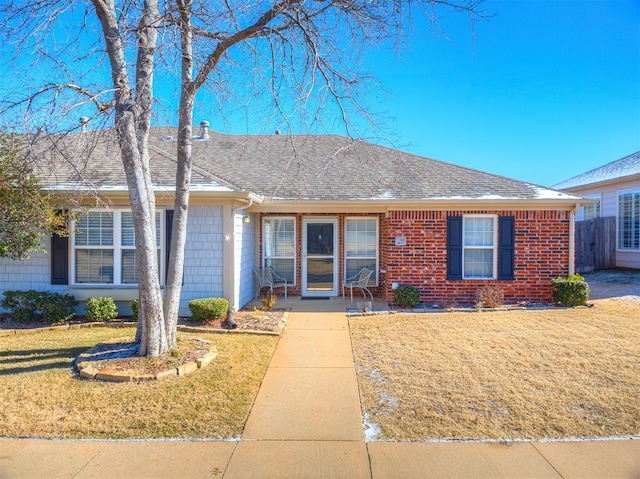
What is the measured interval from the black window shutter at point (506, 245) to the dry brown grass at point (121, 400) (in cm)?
643

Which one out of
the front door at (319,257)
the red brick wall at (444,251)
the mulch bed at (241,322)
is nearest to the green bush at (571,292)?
the red brick wall at (444,251)

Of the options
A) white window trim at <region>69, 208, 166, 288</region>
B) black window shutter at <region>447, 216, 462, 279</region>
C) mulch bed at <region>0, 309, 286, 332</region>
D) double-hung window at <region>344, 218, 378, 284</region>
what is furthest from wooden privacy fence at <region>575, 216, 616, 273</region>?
white window trim at <region>69, 208, 166, 288</region>

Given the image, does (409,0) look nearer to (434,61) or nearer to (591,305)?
(434,61)

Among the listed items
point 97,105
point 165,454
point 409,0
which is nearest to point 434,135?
point 409,0

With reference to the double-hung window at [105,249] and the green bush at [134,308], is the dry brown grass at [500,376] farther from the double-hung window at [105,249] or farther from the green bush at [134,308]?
the double-hung window at [105,249]

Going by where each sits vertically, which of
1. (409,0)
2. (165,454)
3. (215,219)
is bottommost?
(165,454)

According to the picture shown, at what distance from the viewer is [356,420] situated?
419 cm

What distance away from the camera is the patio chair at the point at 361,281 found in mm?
10453

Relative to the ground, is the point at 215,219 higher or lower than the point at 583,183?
lower

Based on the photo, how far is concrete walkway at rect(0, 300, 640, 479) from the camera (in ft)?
10.9

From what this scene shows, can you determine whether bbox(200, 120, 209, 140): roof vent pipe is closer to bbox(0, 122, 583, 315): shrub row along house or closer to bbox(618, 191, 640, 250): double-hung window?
bbox(0, 122, 583, 315): shrub row along house

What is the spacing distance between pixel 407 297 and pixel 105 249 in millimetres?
6500

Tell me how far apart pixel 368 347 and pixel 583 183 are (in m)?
15.8

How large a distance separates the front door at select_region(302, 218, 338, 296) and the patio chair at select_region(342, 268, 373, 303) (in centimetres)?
47
